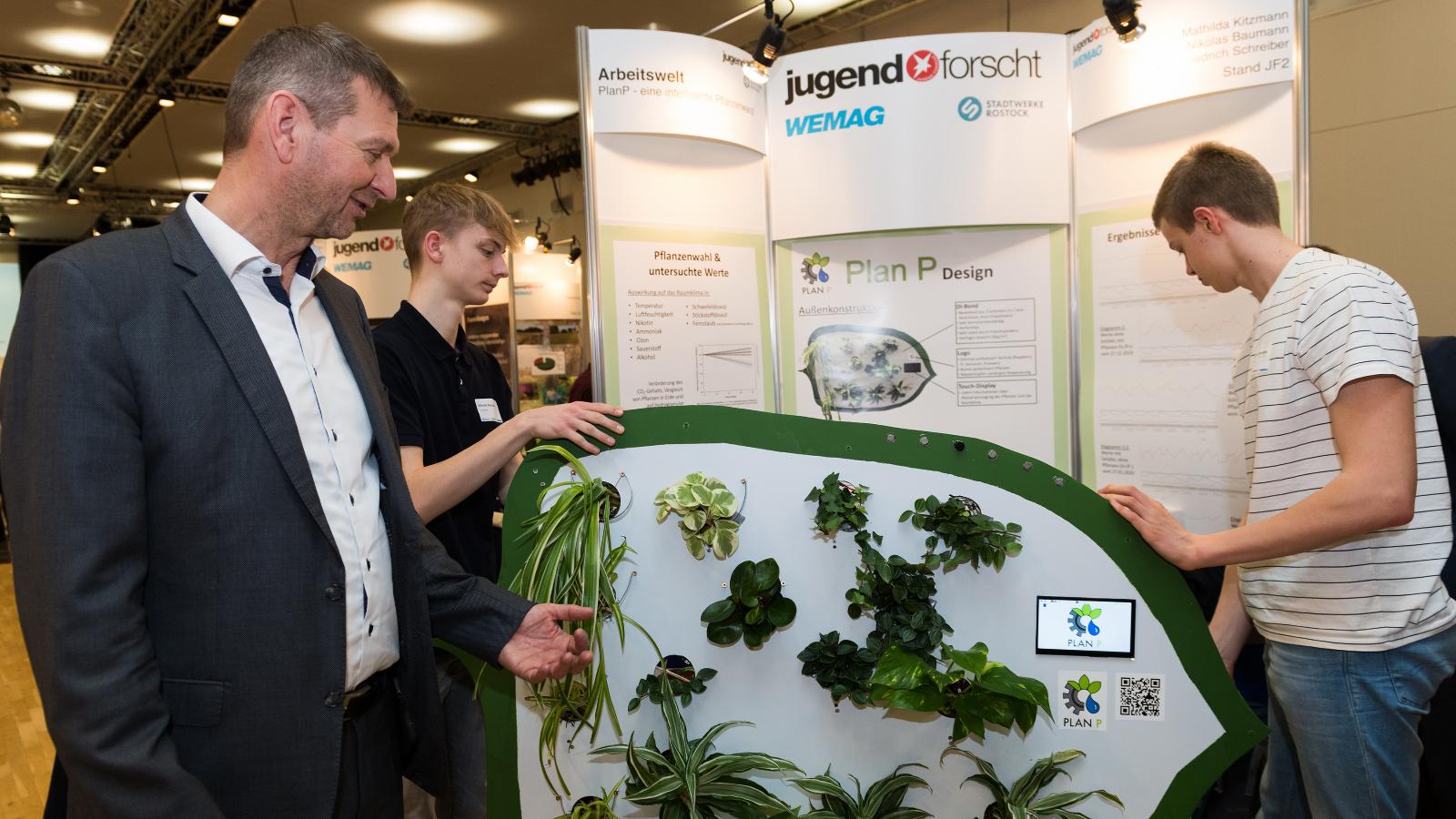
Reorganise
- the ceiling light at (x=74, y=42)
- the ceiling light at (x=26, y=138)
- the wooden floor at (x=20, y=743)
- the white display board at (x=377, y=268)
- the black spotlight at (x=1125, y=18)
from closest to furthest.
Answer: the black spotlight at (x=1125, y=18), the wooden floor at (x=20, y=743), the ceiling light at (x=74, y=42), the white display board at (x=377, y=268), the ceiling light at (x=26, y=138)

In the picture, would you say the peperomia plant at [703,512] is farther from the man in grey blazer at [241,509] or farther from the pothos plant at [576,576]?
the man in grey blazer at [241,509]

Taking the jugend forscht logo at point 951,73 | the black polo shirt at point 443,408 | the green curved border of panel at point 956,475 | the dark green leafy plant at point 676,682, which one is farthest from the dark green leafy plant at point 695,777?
the jugend forscht logo at point 951,73

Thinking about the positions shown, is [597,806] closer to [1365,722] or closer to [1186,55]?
[1365,722]

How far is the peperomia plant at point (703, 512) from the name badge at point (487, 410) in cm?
83

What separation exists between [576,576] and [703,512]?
0.26m

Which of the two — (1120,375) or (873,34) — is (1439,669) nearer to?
(1120,375)

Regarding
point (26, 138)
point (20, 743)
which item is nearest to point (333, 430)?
point (20, 743)

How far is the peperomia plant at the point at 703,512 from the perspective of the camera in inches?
62.6

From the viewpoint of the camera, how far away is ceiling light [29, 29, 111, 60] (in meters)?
7.11

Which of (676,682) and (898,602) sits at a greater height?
(898,602)

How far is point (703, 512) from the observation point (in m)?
1.59

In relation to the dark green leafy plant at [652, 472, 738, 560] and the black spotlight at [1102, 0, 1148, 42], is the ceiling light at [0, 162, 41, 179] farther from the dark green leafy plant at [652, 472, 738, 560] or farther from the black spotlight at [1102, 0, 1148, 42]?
the dark green leafy plant at [652, 472, 738, 560]

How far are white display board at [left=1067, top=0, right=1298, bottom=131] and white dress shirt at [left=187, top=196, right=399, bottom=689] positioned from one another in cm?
265

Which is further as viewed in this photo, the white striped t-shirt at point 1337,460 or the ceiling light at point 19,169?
the ceiling light at point 19,169
